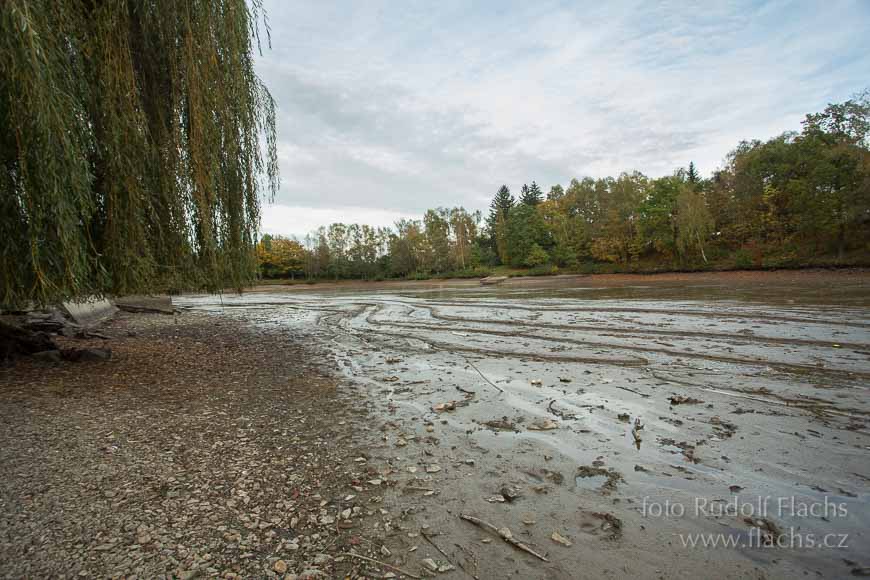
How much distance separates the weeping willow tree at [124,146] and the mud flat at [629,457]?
418cm

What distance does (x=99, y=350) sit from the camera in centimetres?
913

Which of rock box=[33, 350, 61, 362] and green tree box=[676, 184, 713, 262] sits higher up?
green tree box=[676, 184, 713, 262]

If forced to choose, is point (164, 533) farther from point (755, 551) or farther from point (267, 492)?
point (755, 551)

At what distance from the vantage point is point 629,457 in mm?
4176

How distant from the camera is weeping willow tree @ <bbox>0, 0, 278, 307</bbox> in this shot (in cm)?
484

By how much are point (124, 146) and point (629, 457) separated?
8.44 meters

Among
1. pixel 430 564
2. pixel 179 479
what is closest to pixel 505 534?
pixel 430 564

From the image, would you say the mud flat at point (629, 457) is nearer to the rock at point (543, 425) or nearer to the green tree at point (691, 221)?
Result: the rock at point (543, 425)

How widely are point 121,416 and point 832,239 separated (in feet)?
199

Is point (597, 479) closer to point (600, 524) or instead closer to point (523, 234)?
point (600, 524)

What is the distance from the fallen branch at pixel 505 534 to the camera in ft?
9.21

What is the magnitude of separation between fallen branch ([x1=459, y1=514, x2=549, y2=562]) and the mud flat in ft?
0.10

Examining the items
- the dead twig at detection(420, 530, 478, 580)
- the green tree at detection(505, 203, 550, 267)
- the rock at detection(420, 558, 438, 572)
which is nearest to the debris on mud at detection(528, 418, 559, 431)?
the dead twig at detection(420, 530, 478, 580)

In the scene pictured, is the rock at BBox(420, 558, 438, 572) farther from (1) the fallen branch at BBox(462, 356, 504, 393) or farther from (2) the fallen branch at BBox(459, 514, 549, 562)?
(1) the fallen branch at BBox(462, 356, 504, 393)
